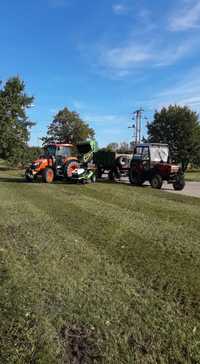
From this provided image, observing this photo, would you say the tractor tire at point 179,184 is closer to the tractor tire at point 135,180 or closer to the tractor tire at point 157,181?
the tractor tire at point 157,181

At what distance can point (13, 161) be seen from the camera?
123 feet

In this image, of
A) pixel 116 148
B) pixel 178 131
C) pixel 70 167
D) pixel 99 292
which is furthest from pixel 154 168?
pixel 116 148

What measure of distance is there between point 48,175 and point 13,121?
21338 millimetres

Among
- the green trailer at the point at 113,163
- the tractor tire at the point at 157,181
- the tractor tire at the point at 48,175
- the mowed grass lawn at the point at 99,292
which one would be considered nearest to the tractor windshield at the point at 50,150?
the tractor tire at the point at 48,175

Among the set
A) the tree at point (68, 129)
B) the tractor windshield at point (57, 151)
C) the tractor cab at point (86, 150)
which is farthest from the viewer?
the tree at point (68, 129)

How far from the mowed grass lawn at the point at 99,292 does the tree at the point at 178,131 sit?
31027 millimetres

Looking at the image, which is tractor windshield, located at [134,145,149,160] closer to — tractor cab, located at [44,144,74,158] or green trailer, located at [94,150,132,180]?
green trailer, located at [94,150,132,180]

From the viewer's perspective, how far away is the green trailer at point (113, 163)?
22.8m

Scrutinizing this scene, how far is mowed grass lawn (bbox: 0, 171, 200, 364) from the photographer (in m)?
2.90

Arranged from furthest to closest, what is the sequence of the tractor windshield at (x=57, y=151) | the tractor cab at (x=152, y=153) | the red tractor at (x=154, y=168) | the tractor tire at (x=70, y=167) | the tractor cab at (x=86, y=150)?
the tractor cab at (x=86, y=150)
the tractor windshield at (x=57, y=151)
the tractor cab at (x=152, y=153)
the tractor tire at (x=70, y=167)
the red tractor at (x=154, y=168)

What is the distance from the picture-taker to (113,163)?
22859mm

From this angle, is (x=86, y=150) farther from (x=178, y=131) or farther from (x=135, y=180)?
(x=178, y=131)

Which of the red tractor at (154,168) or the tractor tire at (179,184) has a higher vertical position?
the red tractor at (154,168)

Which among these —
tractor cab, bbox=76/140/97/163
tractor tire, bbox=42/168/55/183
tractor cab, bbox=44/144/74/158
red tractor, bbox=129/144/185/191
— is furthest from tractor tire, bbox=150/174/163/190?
tractor tire, bbox=42/168/55/183
